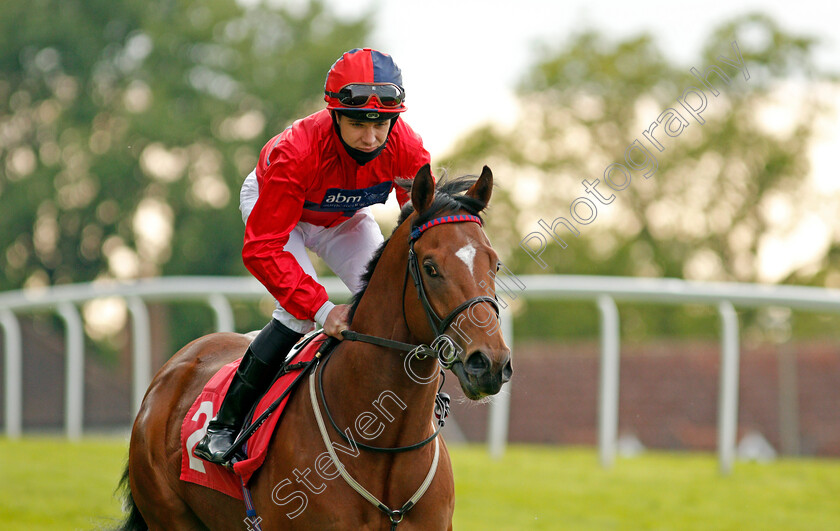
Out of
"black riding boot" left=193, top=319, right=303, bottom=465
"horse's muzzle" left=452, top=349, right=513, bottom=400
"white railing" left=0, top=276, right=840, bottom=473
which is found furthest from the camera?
"white railing" left=0, top=276, right=840, bottom=473

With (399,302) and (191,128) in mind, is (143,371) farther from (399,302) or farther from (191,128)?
(191,128)

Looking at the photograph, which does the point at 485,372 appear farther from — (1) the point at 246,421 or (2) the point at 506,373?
(1) the point at 246,421

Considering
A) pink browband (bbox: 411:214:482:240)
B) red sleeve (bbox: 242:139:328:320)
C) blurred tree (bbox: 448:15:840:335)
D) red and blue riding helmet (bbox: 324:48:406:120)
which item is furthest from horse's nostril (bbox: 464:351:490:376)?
blurred tree (bbox: 448:15:840:335)

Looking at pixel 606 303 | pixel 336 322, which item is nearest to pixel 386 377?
pixel 336 322

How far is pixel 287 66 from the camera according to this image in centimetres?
2658

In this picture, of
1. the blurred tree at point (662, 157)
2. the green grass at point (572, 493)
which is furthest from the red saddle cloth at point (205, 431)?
the blurred tree at point (662, 157)

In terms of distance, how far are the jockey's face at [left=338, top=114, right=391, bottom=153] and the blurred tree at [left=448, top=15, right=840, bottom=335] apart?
753 inches

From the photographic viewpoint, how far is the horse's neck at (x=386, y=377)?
3154 millimetres

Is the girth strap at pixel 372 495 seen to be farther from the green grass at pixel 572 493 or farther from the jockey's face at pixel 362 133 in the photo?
the green grass at pixel 572 493

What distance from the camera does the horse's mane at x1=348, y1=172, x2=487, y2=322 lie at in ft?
10.2

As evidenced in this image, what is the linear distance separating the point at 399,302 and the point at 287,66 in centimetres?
2438

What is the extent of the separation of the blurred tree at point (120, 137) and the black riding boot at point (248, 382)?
21.4 m

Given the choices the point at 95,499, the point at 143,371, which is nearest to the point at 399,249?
the point at 95,499

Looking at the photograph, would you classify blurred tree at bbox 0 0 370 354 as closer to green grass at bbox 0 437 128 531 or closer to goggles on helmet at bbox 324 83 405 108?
green grass at bbox 0 437 128 531
